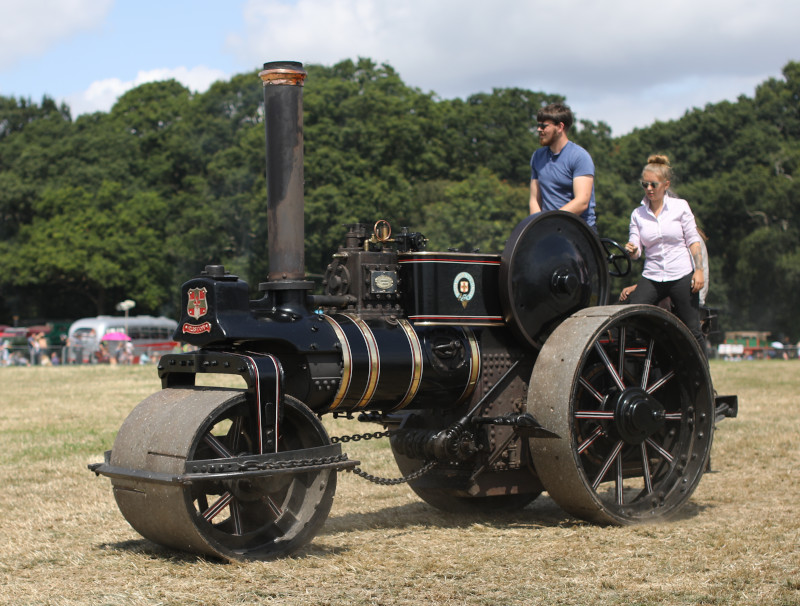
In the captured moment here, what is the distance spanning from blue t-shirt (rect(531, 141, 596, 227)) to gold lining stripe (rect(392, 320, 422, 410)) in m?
1.48

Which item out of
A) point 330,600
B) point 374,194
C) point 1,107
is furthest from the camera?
point 1,107

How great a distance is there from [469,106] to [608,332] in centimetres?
5216

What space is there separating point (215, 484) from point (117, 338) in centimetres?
3842

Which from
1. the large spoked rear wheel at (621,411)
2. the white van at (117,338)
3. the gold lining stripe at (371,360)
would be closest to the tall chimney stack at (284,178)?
the gold lining stripe at (371,360)

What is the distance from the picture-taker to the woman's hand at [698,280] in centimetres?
746

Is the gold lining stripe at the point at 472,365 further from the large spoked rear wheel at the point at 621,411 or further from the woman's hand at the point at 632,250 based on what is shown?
the woman's hand at the point at 632,250

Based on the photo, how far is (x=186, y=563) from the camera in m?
5.46

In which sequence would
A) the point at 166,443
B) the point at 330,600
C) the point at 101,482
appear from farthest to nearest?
1. the point at 101,482
2. the point at 166,443
3. the point at 330,600

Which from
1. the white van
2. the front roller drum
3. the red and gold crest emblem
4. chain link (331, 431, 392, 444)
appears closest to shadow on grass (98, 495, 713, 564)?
the front roller drum

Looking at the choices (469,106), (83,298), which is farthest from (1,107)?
(469,106)

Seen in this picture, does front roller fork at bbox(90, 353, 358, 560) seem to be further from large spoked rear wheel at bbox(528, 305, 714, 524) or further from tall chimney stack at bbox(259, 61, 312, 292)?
large spoked rear wheel at bbox(528, 305, 714, 524)

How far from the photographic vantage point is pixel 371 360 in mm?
6273

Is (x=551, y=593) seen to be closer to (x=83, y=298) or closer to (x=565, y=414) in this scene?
(x=565, y=414)

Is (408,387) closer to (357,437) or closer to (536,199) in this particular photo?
(357,437)
